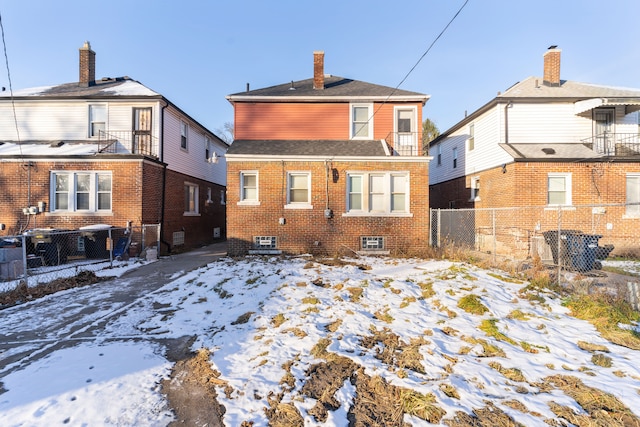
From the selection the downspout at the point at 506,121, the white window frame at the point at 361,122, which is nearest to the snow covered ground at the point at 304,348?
the white window frame at the point at 361,122

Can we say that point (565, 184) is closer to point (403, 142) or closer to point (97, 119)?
point (403, 142)

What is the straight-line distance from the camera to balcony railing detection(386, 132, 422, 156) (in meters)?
12.4

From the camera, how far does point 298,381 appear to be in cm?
332

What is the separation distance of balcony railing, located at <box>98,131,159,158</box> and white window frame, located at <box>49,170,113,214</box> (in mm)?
1782

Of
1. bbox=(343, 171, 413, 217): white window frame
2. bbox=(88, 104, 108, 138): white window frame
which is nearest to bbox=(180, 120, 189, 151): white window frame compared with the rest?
bbox=(88, 104, 108, 138): white window frame

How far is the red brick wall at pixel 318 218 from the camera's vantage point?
11.2m

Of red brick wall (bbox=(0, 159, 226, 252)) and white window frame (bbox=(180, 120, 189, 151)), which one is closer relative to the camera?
red brick wall (bbox=(0, 159, 226, 252))

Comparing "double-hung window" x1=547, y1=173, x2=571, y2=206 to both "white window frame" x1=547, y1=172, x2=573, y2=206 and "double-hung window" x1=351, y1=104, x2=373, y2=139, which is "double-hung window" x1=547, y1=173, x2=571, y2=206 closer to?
"white window frame" x1=547, y1=172, x2=573, y2=206

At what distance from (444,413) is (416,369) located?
31.8 inches

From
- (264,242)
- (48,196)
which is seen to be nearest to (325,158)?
(264,242)

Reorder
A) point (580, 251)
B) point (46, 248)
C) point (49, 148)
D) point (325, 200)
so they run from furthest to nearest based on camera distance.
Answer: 1. point (49, 148)
2. point (325, 200)
3. point (46, 248)
4. point (580, 251)

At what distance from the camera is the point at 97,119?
43.7ft

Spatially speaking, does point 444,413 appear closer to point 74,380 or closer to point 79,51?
point 74,380

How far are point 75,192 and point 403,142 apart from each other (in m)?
14.2
